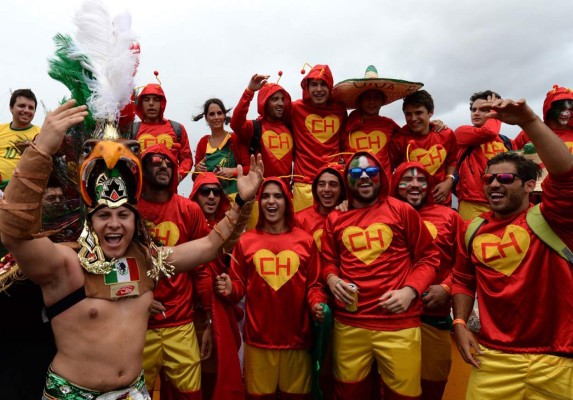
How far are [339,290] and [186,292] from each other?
56.3 inches

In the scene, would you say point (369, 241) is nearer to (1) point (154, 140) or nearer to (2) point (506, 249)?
(2) point (506, 249)

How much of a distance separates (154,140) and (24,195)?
12.5 ft

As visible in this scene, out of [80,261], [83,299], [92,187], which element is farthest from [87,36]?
[83,299]

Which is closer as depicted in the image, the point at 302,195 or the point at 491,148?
the point at 302,195

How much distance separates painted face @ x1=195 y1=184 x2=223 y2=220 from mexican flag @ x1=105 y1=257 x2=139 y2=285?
233 cm

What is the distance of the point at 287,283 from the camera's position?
4125 millimetres

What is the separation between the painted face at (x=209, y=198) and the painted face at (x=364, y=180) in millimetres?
1692

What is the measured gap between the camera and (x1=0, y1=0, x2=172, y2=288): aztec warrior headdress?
284cm

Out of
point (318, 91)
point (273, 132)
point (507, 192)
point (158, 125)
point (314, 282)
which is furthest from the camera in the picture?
point (158, 125)

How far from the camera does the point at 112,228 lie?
2848 millimetres

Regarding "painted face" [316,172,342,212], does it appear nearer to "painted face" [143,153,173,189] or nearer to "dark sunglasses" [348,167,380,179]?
"dark sunglasses" [348,167,380,179]

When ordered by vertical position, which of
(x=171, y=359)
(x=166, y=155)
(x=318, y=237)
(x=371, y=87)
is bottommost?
(x=171, y=359)

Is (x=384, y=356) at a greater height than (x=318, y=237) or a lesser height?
lesser

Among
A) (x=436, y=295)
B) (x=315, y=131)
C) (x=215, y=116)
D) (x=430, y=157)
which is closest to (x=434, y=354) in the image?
(x=436, y=295)
